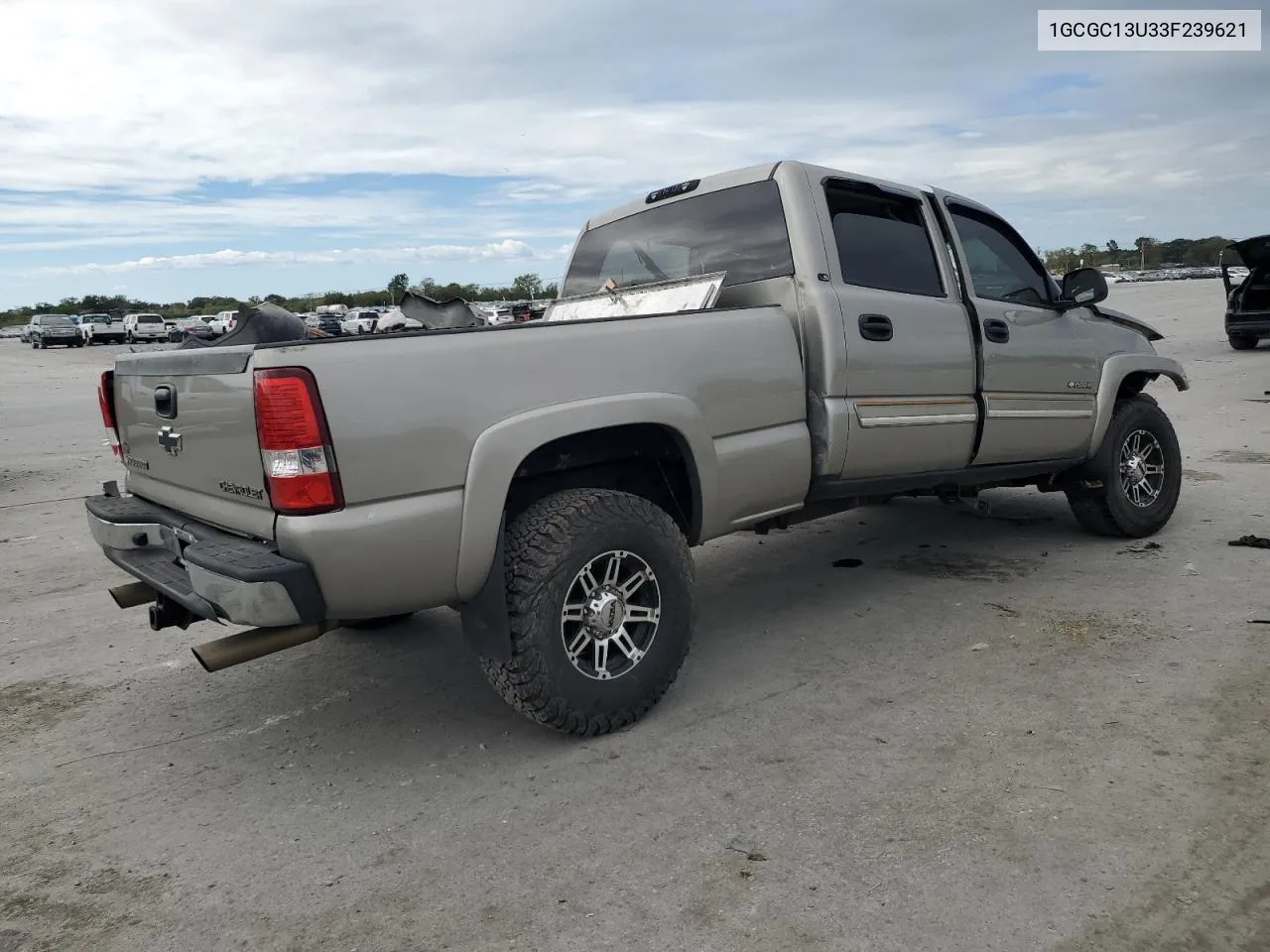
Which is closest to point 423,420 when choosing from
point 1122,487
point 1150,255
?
point 1122,487

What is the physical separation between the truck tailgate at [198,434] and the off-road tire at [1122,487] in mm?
4566

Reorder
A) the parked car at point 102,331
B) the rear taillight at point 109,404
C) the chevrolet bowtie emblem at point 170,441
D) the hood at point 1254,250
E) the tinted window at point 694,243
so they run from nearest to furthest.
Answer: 1. the chevrolet bowtie emblem at point 170,441
2. the rear taillight at point 109,404
3. the tinted window at point 694,243
4. the hood at point 1254,250
5. the parked car at point 102,331

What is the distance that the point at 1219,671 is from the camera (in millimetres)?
3777

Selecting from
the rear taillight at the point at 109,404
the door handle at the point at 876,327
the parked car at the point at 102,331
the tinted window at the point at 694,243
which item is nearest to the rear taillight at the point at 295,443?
the rear taillight at the point at 109,404

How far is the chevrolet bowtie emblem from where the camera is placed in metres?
3.36

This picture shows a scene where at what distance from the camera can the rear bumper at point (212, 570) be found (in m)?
2.81

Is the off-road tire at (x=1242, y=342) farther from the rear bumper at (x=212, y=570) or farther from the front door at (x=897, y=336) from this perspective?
the rear bumper at (x=212, y=570)

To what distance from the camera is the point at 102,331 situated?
47.8m

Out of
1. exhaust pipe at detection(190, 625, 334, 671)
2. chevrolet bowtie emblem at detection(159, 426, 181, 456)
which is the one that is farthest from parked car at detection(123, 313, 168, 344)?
exhaust pipe at detection(190, 625, 334, 671)

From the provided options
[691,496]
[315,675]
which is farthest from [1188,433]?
[315,675]

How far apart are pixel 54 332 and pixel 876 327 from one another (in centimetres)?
4953

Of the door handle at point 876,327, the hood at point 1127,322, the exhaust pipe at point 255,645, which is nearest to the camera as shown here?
the exhaust pipe at point 255,645

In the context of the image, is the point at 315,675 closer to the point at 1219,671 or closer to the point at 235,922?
the point at 235,922

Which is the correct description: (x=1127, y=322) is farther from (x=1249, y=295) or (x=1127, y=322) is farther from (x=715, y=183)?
(x=1249, y=295)
